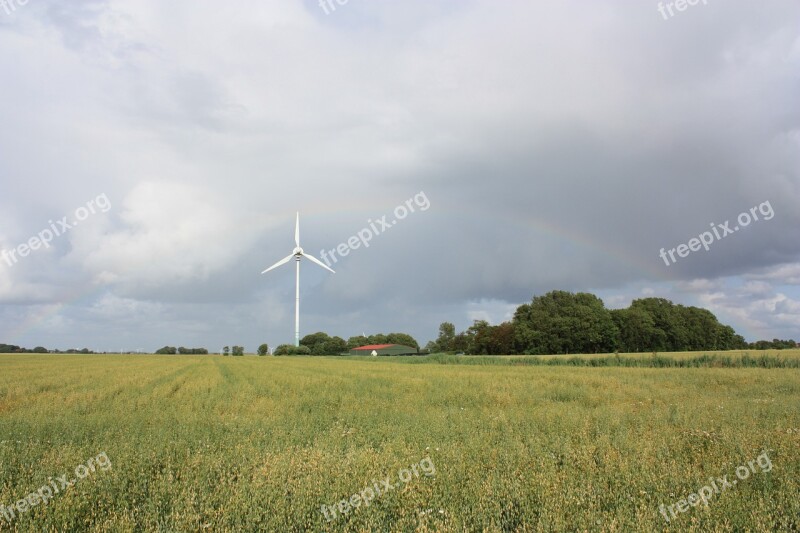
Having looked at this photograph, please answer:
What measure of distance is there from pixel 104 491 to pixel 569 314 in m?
122

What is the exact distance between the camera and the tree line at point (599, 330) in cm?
11500

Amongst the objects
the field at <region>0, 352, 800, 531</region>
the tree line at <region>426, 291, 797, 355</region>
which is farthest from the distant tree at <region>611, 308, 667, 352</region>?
the field at <region>0, 352, 800, 531</region>

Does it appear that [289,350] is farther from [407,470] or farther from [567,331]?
[407,470]

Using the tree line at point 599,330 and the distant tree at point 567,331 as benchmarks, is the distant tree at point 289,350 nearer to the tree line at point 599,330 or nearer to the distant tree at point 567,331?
the tree line at point 599,330

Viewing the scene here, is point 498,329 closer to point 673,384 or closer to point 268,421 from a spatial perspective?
point 673,384

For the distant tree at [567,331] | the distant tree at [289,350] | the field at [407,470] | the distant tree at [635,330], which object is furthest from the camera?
the distant tree at [289,350]

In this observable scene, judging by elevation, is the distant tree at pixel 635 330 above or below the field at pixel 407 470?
above

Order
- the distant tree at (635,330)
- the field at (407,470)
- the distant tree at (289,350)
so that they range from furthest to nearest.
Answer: the distant tree at (289,350)
the distant tree at (635,330)
the field at (407,470)

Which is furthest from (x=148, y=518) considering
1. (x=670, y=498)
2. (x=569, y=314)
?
(x=569, y=314)

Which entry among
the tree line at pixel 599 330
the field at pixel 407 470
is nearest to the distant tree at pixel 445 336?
the tree line at pixel 599 330

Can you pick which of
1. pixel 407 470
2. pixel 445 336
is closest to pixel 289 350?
pixel 445 336

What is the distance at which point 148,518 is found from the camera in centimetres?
649

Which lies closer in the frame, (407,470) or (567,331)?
(407,470)

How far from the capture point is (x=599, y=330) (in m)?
116
